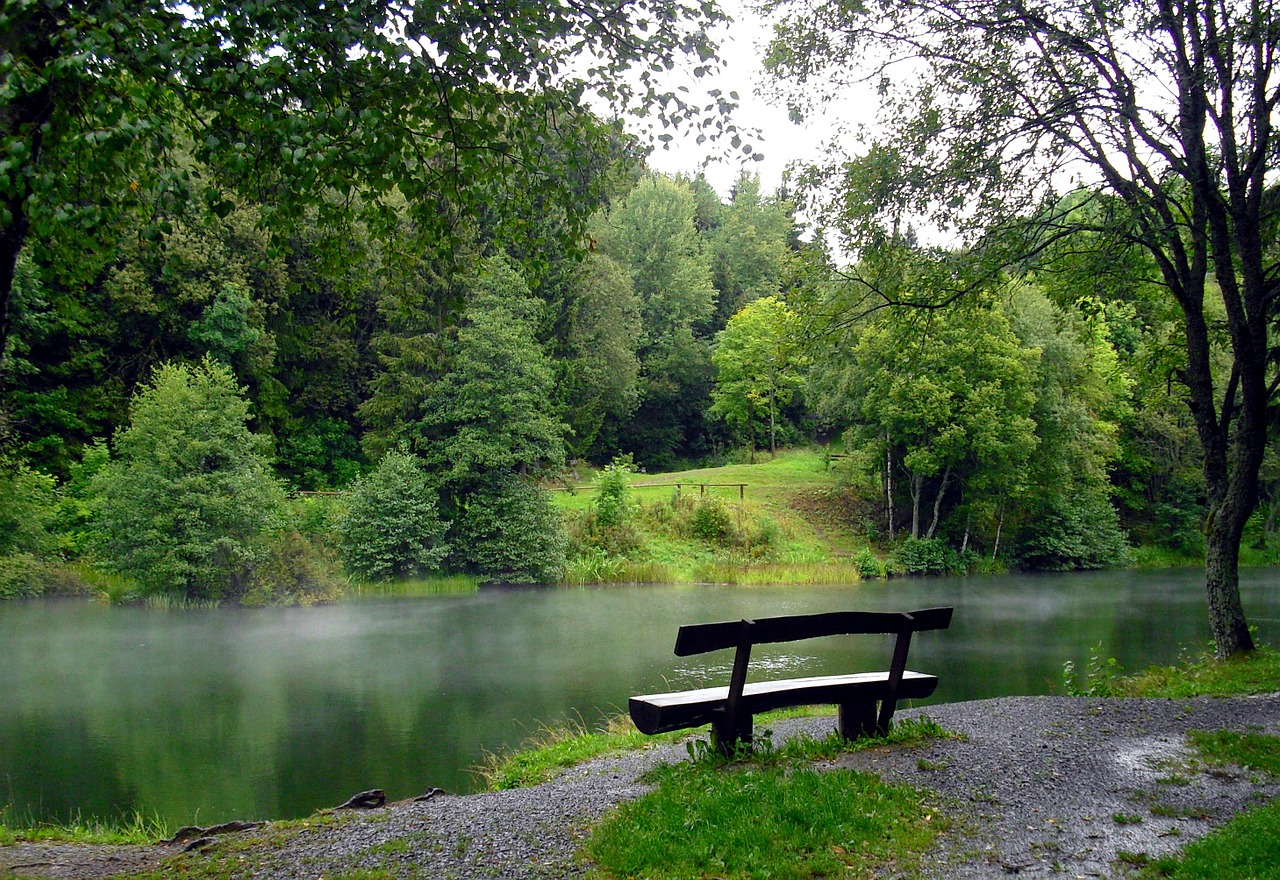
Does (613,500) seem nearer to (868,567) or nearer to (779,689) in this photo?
(868,567)

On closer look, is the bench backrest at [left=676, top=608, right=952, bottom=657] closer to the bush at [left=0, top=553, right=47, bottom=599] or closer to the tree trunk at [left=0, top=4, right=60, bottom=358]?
the tree trunk at [left=0, top=4, right=60, bottom=358]

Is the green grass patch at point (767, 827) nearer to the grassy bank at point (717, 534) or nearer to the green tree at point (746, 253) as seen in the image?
the grassy bank at point (717, 534)

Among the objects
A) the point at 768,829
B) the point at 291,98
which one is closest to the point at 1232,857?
the point at 768,829

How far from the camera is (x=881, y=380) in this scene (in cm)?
2933

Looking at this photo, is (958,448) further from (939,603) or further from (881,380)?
(939,603)

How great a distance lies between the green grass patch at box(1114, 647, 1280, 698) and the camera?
8.45 m

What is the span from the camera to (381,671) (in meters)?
16.2

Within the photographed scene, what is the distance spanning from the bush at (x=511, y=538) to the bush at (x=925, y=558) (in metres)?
11.9

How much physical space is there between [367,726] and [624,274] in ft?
108

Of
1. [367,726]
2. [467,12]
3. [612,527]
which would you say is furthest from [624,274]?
[467,12]

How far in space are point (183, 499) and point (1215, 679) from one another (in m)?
21.8

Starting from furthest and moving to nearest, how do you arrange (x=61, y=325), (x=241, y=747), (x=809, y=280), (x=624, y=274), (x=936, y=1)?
(x=624, y=274) → (x=61, y=325) → (x=241, y=747) → (x=809, y=280) → (x=936, y=1)

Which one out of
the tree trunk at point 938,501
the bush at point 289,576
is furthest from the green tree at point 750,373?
the bush at point 289,576

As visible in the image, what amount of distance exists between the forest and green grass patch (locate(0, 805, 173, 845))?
3.89 metres
